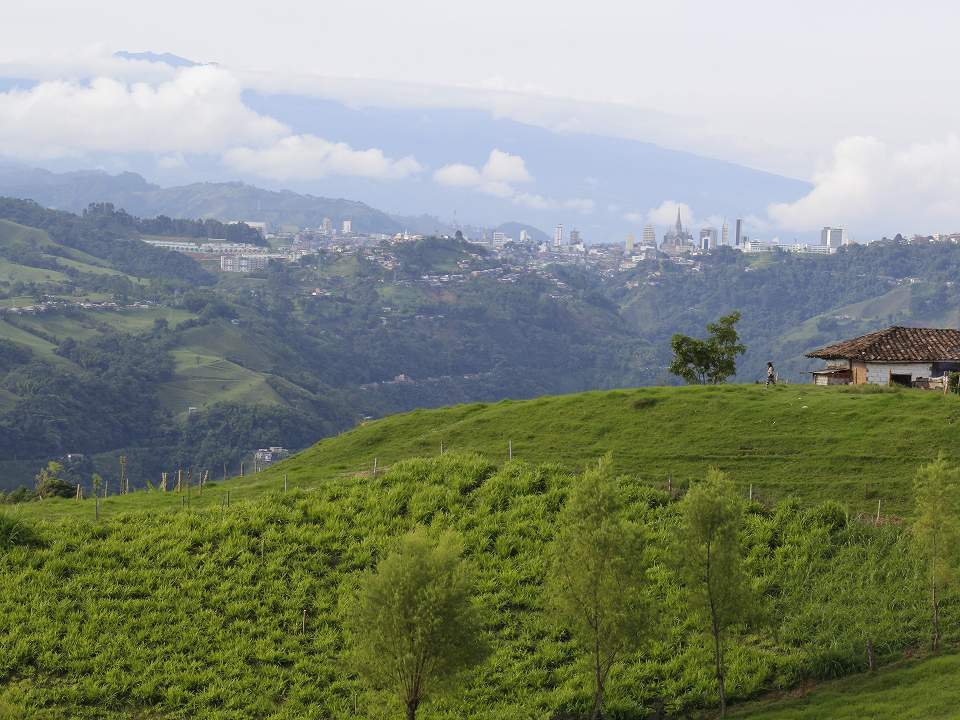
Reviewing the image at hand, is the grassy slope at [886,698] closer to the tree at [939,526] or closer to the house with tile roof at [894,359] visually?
the tree at [939,526]

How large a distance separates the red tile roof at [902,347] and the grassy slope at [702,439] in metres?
4.62

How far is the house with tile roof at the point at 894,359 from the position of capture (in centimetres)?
5472

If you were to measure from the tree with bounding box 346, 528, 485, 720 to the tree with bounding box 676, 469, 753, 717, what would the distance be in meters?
6.14

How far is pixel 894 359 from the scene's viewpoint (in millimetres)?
54906

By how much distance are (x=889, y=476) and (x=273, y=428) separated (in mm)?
165835

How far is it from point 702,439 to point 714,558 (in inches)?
741

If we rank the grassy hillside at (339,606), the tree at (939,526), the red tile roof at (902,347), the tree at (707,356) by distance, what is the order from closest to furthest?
the grassy hillside at (339,606)
the tree at (939,526)
the red tile roof at (902,347)
the tree at (707,356)

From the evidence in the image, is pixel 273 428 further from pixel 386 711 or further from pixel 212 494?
pixel 386 711

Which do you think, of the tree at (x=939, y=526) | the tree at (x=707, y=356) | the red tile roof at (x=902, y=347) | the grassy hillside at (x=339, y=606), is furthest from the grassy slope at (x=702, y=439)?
the tree at (x=707, y=356)

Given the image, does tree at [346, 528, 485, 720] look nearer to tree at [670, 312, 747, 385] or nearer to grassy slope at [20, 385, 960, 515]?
grassy slope at [20, 385, 960, 515]

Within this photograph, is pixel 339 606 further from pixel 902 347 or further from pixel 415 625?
pixel 902 347

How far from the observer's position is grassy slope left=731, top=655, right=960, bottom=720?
26.7 m

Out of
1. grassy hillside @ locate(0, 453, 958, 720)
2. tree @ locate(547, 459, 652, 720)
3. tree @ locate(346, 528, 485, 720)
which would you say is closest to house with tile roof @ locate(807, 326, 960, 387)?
grassy hillside @ locate(0, 453, 958, 720)

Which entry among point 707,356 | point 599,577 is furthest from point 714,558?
point 707,356
